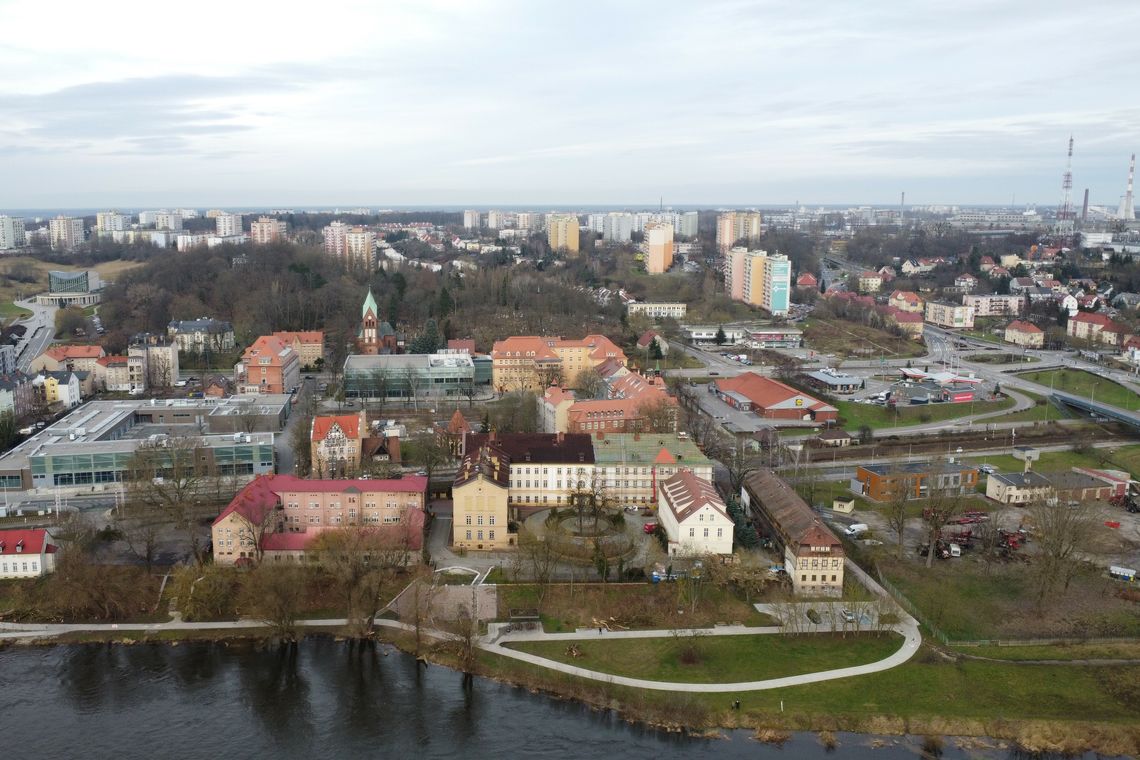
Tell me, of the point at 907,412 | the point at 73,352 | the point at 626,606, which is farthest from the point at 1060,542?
the point at 73,352

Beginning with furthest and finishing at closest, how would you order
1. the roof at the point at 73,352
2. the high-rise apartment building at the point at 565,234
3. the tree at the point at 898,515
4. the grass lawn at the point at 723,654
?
the high-rise apartment building at the point at 565,234, the roof at the point at 73,352, the tree at the point at 898,515, the grass lawn at the point at 723,654

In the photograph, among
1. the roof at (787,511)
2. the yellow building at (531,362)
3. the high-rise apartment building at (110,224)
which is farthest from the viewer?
the high-rise apartment building at (110,224)

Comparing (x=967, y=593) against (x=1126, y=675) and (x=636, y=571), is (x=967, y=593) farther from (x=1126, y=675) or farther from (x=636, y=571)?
(x=636, y=571)

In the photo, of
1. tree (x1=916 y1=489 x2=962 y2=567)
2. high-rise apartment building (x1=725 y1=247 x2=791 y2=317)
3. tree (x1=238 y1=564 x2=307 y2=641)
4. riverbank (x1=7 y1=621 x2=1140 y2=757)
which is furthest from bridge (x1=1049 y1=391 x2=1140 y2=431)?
tree (x1=238 y1=564 x2=307 y2=641)

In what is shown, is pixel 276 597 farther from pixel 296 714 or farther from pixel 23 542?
pixel 23 542

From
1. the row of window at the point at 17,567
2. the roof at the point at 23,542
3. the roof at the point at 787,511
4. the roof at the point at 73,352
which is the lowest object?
the row of window at the point at 17,567

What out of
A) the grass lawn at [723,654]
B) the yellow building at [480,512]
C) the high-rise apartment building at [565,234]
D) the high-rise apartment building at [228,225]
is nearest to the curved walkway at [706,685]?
the grass lawn at [723,654]

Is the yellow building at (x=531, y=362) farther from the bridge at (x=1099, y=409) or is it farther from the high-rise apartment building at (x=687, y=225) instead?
the high-rise apartment building at (x=687, y=225)
